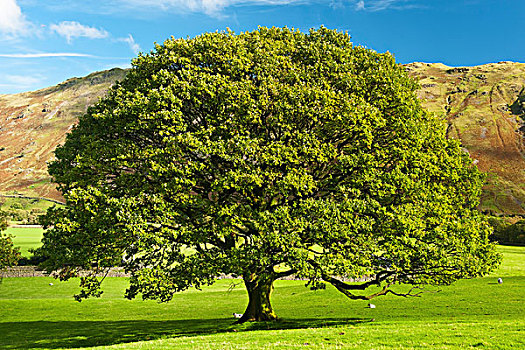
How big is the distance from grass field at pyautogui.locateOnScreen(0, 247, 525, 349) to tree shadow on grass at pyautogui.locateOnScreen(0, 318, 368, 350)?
0.23 ft

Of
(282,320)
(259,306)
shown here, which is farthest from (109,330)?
(282,320)

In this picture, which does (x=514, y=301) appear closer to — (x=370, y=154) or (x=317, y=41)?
(x=370, y=154)

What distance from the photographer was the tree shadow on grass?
23031 mm

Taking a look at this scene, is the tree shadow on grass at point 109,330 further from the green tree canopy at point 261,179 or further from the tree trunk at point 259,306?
the green tree canopy at point 261,179

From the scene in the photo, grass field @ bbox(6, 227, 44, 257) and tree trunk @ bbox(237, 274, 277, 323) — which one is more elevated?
grass field @ bbox(6, 227, 44, 257)

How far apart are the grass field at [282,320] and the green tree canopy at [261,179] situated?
3014 millimetres

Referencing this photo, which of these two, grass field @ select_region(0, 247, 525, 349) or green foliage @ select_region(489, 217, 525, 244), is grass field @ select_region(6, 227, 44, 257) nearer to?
grass field @ select_region(0, 247, 525, 349)

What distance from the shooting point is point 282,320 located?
2483 centimetres

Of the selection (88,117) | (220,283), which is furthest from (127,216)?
(220,283)

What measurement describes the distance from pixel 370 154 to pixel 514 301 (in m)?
20.6

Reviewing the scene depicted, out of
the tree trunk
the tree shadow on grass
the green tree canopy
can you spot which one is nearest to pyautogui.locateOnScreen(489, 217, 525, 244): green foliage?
the green tree canopy

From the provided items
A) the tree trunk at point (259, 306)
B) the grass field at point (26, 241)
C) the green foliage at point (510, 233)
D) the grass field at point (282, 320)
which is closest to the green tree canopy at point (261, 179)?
the grass field at point (282, 320)

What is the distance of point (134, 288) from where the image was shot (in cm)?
2127

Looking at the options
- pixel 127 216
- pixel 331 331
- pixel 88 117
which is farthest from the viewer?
pixel 88 117
